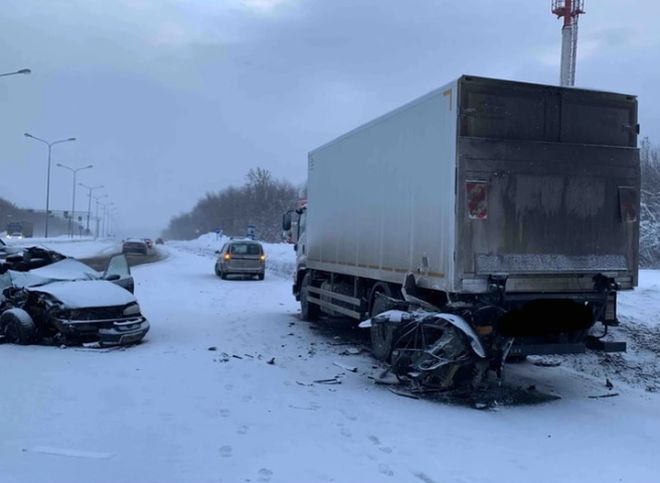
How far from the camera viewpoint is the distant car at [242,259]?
2638 cm

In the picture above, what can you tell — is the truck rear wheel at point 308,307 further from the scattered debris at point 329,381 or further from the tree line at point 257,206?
the tree line at point 257,206

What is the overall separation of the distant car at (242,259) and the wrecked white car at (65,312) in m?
15.8

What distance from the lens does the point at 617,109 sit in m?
7.81

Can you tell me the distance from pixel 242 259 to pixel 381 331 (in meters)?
17.9

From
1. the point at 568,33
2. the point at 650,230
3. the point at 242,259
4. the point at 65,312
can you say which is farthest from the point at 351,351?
the point at 568,33

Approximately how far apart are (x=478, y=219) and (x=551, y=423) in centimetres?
230

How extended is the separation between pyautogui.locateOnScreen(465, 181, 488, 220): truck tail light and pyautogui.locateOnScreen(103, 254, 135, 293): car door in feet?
24.1

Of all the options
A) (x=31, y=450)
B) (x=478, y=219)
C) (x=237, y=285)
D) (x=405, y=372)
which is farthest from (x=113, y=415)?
(x=237, y=285)

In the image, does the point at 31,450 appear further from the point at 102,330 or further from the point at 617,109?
the point at 617,109

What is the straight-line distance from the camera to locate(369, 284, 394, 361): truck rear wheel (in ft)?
27.7

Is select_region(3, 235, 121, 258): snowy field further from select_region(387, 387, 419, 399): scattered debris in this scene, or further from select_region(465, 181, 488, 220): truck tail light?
A: select_region(465, 181, 488, 220): truck tail light

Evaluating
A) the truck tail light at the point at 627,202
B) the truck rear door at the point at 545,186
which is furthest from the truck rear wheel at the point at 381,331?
the truck tail light at the point at 627,202

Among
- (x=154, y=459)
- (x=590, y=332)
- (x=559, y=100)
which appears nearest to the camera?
(x=154, y=459)

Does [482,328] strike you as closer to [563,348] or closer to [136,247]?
[563,348]
